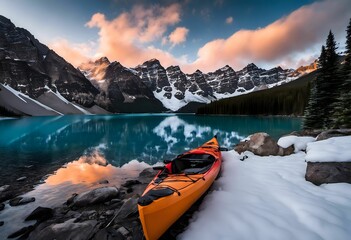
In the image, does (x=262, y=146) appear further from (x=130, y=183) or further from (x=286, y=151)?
(x=130, y=183)

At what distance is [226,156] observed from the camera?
1420cm

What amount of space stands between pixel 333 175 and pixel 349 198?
1.12 meters

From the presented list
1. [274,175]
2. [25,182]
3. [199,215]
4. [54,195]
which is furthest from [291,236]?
[25,182]

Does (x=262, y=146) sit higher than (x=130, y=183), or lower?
higher

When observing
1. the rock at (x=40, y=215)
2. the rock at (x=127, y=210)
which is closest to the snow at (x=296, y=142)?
the rock at (x=127, y=210)

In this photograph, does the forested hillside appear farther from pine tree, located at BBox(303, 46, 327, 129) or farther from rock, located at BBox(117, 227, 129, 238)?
rock, located at BBox(117, 227, 129, 238)

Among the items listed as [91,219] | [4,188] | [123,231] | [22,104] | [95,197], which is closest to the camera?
[123,231]

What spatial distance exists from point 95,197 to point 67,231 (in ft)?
8.35

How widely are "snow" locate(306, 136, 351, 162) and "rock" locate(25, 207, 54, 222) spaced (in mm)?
10568

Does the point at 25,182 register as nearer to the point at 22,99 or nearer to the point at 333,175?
the point at 333,175

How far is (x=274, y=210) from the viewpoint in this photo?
629 centimetres

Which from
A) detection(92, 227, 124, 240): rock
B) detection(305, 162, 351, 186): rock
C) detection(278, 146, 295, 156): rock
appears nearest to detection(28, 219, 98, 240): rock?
detection(92, 227, 124, 240): rock

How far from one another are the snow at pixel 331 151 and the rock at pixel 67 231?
28.0ft

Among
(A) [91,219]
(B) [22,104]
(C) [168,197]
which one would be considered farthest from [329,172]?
(B) [22,104]
